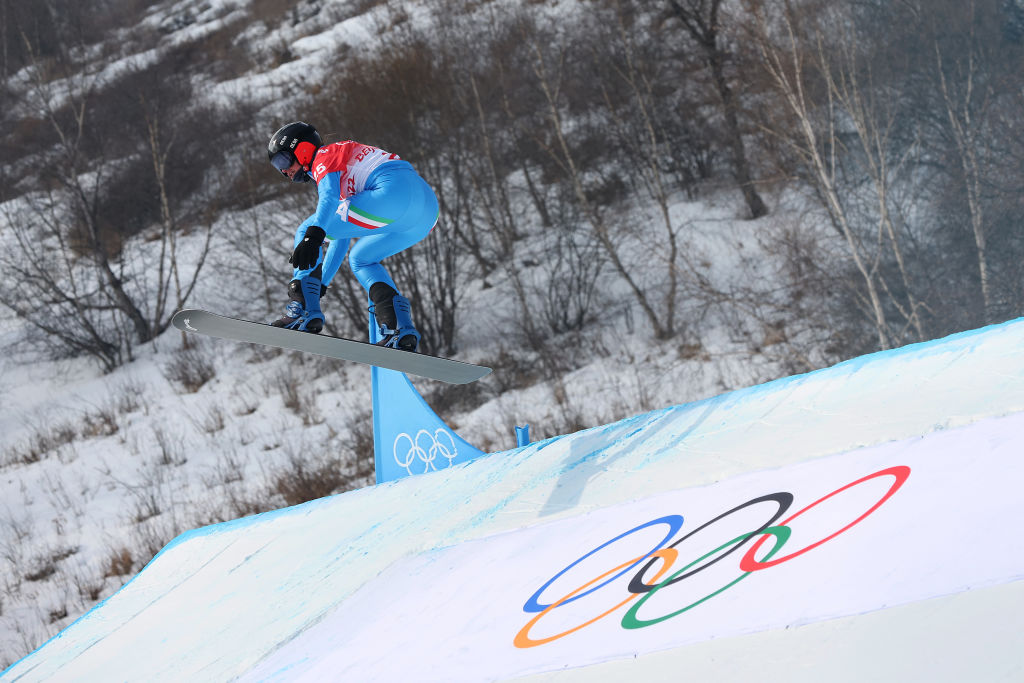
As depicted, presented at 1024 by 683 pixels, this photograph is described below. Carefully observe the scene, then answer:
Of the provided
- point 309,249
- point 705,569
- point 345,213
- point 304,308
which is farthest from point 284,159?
point 705,569

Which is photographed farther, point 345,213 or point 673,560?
point 345,213

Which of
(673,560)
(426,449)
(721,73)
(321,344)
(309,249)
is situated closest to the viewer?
(673,560)

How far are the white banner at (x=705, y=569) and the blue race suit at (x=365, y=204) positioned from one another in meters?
1.83

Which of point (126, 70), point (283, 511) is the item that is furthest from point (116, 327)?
point (283, 511)

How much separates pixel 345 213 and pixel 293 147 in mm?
438

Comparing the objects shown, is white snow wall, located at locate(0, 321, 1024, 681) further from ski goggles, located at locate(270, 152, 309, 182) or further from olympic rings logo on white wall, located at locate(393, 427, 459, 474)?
ski goggles, located at locate(270, 152, 309, 182)

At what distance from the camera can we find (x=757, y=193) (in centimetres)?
1424

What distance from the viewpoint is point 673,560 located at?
9.68ft

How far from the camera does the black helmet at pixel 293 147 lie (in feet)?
14.0

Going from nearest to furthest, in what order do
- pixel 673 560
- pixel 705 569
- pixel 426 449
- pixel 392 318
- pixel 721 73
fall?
pixel 705 569 → pixel 673 560 → pixel 392 318 → pixel 426 449 → pixel 721 73

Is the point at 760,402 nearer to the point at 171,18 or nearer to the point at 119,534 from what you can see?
the point at 119,534

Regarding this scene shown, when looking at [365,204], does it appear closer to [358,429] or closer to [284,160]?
[284,160]

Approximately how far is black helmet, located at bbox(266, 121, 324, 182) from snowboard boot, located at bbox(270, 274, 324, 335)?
59 centimetres

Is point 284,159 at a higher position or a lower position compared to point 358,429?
higher
